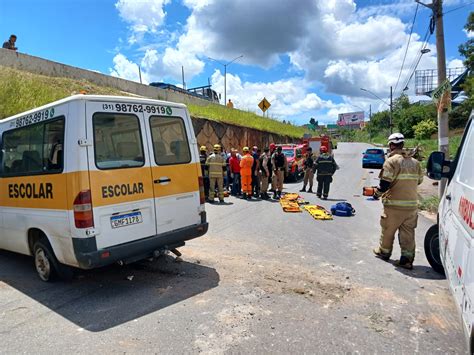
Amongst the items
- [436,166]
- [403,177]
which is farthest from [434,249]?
[436,166]

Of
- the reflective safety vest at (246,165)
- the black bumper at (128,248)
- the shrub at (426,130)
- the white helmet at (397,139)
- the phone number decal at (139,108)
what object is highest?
the shrub at (426,130)

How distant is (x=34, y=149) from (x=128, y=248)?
5.90 feet

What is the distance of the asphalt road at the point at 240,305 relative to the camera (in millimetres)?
3318

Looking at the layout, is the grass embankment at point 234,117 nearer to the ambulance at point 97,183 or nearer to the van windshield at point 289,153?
the van windshield at point 289,153

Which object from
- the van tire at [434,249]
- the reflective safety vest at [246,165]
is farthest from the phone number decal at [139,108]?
the reflective safety vest at [246,165]

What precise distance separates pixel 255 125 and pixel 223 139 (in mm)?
7465

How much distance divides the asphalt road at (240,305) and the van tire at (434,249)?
0.13 metres

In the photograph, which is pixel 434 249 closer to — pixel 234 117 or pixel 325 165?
pixel 325 165

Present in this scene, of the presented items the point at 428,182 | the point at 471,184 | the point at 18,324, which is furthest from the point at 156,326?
the point at 428,182

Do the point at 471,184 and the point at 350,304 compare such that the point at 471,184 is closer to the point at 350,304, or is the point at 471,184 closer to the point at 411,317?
the point at 411,317

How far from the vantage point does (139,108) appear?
4.62 meters

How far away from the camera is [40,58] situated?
1669cm

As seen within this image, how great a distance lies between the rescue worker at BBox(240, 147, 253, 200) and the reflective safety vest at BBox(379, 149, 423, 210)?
286 inches

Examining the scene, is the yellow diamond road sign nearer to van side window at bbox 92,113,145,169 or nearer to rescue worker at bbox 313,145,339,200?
rescue worker at bbox 313,145,339,200
